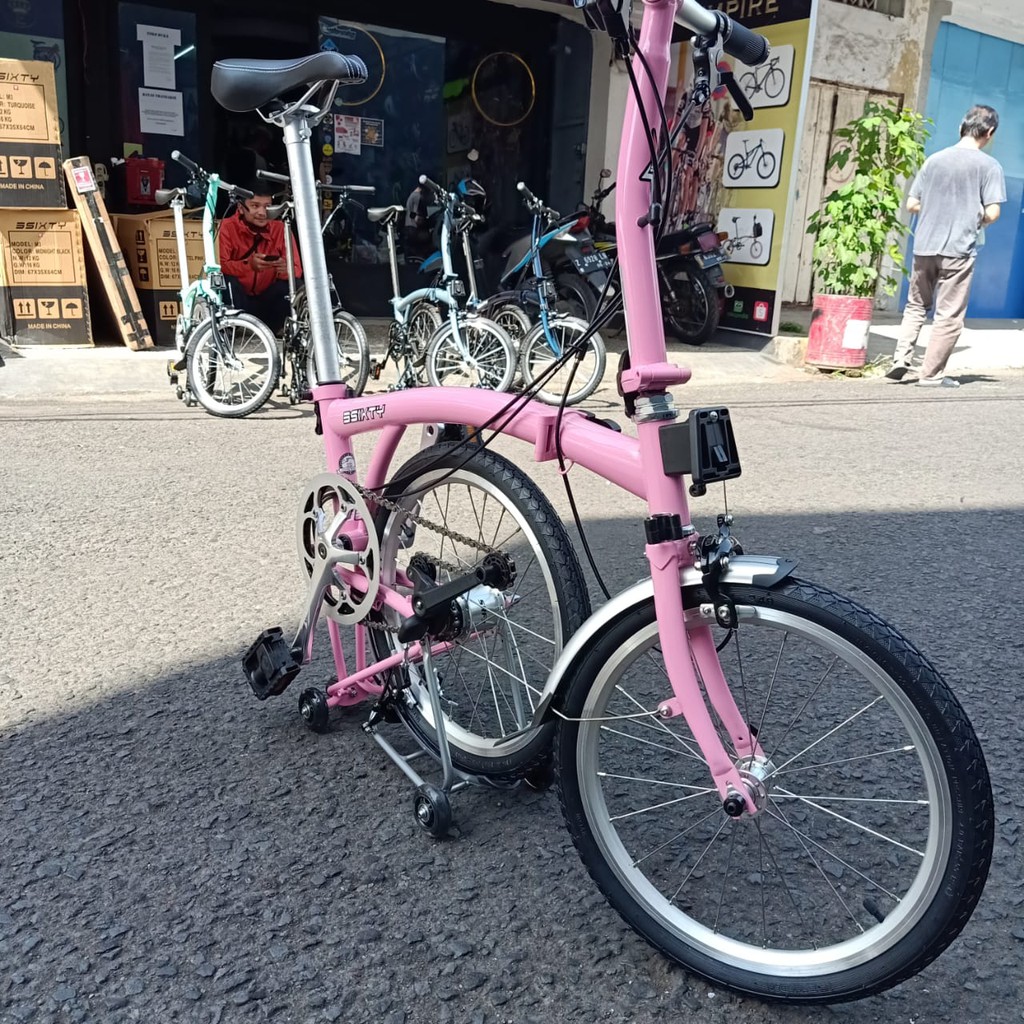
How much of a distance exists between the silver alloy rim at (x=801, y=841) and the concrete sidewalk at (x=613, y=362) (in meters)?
6.44

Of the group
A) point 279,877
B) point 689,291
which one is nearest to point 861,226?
point 689,291

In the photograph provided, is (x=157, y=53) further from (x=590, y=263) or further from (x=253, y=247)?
(x=590, y=263)

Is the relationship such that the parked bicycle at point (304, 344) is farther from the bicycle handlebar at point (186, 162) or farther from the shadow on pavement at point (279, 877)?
the shadow on pavement at point (279, 877)

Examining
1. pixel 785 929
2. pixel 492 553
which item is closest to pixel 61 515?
pixel 492 553

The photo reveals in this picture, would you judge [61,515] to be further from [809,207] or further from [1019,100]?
[1019,100]

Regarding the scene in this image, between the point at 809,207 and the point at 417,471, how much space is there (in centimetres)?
1330

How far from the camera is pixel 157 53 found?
1023cm

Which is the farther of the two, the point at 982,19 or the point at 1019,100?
the point at 1019,100

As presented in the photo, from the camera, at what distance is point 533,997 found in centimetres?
184

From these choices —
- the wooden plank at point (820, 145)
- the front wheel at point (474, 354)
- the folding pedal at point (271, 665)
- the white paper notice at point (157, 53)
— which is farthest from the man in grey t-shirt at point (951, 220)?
the folding pedal at point (271, 665)

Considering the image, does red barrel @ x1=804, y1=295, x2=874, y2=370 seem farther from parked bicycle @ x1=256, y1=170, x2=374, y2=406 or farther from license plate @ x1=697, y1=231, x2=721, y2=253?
parked bicycle @ x1=256, y1=170, x2=374, y2=406

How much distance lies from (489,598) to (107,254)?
7354 mm

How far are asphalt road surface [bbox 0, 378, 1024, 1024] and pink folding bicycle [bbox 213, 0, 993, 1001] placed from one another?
0.13 m

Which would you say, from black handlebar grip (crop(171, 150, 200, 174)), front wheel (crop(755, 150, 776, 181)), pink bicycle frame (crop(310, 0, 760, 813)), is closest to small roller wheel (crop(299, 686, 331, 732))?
pink bicycle frame (crop(310, 0, 760, 813))
